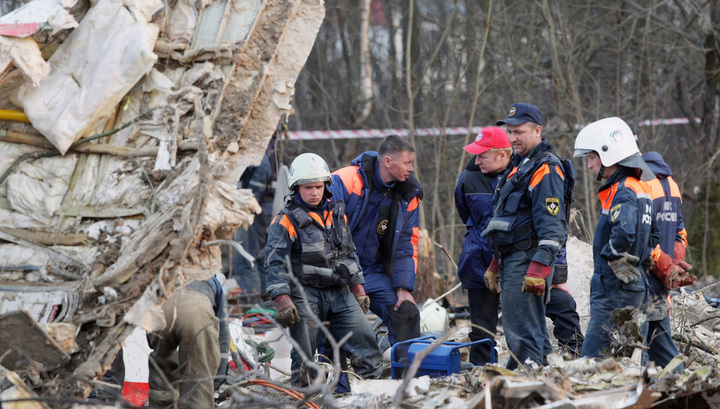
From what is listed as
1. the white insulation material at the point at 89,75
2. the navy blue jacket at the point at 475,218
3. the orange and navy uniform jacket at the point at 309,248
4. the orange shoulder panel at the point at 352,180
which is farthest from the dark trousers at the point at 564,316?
the white insulation material at the point at 89,75

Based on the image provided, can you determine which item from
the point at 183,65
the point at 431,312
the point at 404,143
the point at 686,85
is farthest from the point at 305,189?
the point at 686,85

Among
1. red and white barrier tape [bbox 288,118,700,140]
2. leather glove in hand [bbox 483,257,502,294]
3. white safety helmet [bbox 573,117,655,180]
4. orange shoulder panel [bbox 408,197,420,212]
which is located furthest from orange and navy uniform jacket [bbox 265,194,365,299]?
red and white barrier tape [bbox 288,118,700,140]

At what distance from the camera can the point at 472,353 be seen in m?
5.70

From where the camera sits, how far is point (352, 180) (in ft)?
19.0

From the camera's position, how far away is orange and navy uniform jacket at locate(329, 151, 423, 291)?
5.78m

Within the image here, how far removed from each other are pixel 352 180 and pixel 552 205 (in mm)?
1632

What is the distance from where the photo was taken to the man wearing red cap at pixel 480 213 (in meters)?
5.82

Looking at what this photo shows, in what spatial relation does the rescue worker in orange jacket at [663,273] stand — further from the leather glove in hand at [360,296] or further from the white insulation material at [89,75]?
the white insulation material at [89,75]

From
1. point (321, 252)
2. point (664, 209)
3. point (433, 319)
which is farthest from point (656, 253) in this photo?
point (433, 319)

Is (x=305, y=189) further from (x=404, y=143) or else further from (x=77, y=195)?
(x=77, y=195)

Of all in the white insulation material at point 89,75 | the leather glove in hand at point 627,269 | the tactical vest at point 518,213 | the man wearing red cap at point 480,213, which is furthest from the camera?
the man wearing red cap at point 480,213

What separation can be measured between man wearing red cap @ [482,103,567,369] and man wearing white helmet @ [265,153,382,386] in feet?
3.35

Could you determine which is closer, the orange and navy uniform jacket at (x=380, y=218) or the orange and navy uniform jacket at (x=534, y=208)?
the orange and navy uniform jacket at (x=534, y=208)

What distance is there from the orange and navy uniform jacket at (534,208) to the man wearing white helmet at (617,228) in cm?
27
